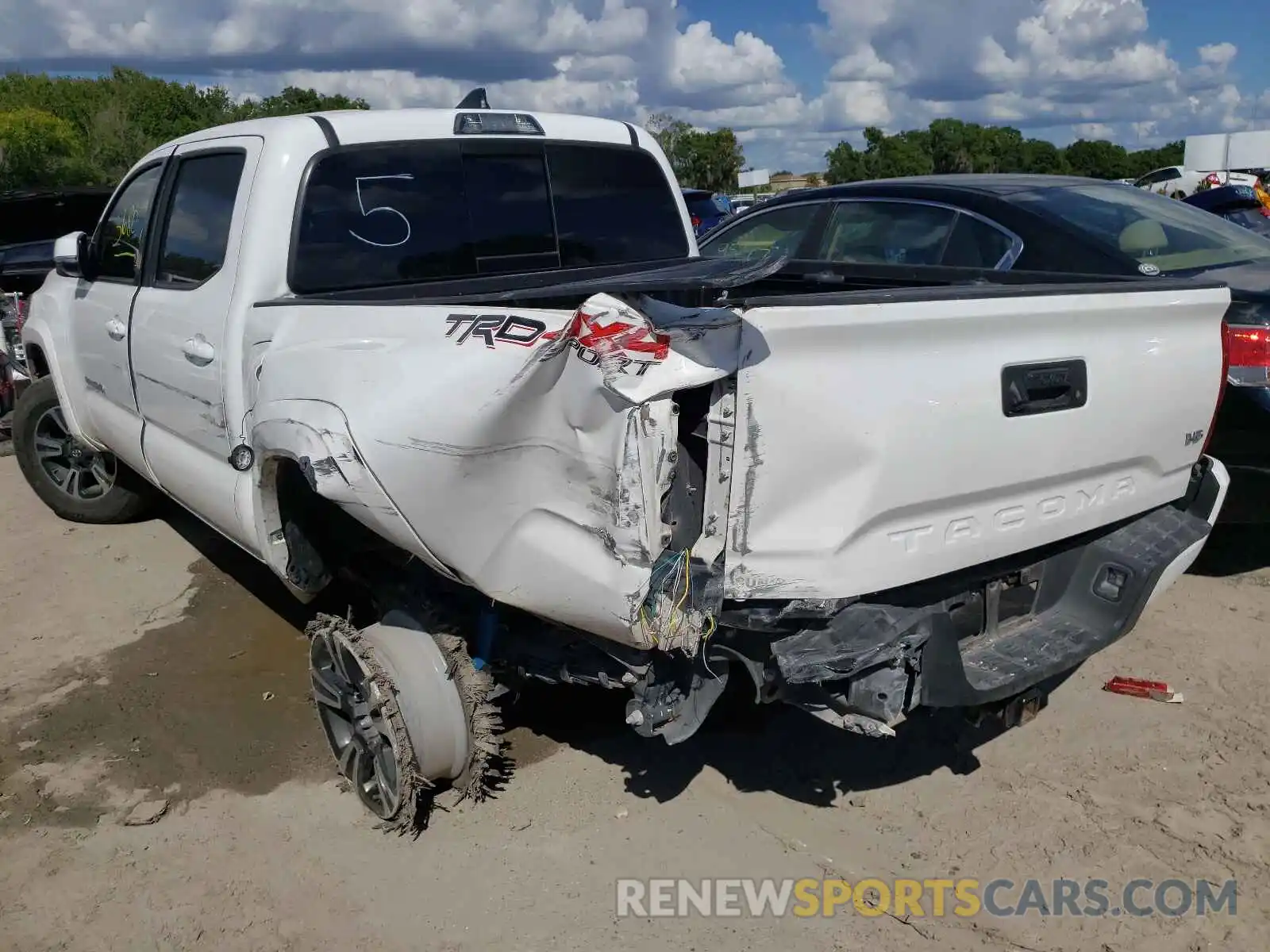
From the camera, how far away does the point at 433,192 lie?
3918mm

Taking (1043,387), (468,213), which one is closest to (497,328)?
(1043,387)

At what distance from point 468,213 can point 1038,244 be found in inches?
114

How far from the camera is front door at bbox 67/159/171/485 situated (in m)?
4.52

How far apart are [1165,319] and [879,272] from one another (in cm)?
146

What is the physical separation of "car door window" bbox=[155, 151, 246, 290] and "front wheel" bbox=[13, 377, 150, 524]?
89.9 inches

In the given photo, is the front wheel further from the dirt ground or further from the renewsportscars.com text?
the renewsportscars.com text

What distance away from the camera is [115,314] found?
4.59 meters

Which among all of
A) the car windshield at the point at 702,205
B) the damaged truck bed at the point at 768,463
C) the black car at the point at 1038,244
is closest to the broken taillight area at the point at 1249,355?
the black car at the point at 1038,244

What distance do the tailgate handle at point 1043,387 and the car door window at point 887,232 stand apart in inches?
103

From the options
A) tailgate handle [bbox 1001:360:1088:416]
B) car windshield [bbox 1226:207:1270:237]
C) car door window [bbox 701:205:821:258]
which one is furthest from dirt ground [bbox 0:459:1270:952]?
car windshield [bbox 1226:207:1270:237]

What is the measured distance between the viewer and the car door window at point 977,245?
527 cm

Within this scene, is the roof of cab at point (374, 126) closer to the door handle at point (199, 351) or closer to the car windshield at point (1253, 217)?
the door handle at point (199, 351)

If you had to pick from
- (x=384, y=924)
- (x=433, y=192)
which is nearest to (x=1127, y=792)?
(x=384, y=924)

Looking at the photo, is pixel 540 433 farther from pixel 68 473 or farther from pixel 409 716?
pixel 68 473
